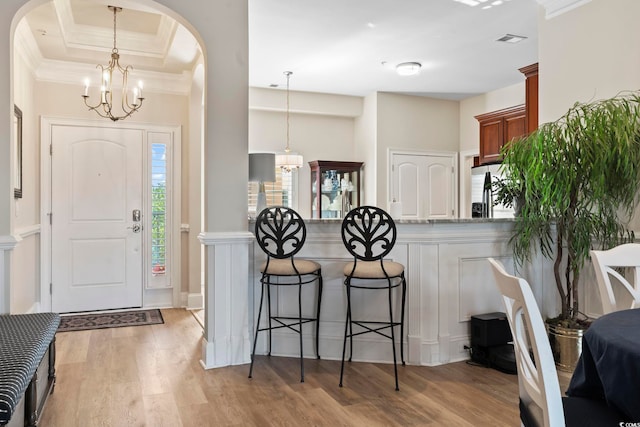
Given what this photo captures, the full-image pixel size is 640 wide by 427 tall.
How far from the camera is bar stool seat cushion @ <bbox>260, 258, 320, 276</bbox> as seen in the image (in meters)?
2.99

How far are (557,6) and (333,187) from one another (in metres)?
3.59

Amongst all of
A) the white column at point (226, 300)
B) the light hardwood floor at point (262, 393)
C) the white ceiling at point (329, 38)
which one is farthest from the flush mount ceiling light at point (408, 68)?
the light hardwood floor at point (262, 393)

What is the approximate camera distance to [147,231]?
195 inches

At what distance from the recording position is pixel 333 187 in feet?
20.9

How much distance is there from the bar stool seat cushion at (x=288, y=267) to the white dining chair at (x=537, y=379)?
5.67 feet

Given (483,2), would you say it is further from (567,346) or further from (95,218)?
(95,218)

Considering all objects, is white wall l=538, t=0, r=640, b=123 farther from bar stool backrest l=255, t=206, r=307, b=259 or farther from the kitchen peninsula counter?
bar stool backrest l=255, t=206, r=307, b=259

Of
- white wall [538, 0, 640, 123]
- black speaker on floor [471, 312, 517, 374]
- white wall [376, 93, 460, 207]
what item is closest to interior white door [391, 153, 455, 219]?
white wall [376, 93, 460, 207]

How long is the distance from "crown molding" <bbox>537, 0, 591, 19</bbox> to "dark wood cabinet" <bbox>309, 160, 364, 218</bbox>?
331cm

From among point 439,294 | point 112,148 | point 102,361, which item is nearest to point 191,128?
point 112,148

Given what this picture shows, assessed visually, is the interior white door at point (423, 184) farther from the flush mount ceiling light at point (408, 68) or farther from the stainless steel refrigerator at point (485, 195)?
the flush mount ceiling light at point (408, 68)

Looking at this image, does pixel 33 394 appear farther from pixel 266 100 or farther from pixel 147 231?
pixel 266 100

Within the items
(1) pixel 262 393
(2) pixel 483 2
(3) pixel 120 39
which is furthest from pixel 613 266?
(3) pixel 120 39

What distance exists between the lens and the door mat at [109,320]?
4203 mm
